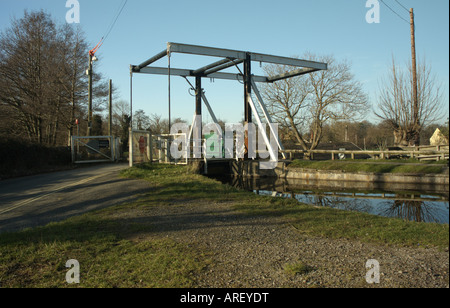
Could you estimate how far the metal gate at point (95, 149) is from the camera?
21453mm

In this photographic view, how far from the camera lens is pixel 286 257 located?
4.99 m

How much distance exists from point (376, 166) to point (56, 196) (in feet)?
52.2

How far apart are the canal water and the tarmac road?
6.30 m

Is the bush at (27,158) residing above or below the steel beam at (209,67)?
below

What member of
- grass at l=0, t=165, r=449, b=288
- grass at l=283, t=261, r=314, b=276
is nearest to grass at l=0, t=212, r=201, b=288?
grass at l=0, t=165, r=449, b=288

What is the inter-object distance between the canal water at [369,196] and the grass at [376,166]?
0.90 metres

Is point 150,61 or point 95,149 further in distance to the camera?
point 95,149

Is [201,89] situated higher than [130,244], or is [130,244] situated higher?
[201,89]

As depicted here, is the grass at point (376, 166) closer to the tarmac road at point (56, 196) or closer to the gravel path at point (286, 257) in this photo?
the gravel path at point (286, 257)

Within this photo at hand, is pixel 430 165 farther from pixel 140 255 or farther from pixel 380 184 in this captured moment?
pixel 140 255

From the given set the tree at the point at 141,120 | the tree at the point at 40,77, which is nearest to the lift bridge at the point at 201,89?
the tree at the point at 40,77

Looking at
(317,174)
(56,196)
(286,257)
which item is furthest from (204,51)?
(286,257)

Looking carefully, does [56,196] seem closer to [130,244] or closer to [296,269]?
[130,244]
